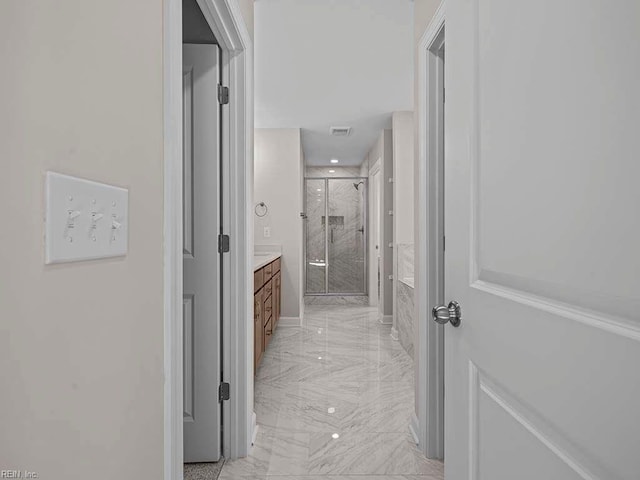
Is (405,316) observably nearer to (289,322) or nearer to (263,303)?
(263,303)

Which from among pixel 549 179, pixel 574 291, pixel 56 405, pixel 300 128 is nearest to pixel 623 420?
pixel 574 291

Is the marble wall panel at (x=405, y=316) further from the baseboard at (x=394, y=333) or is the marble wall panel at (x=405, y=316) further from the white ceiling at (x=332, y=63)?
the white ceiling at (x=332, y=63)

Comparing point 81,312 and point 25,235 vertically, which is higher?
point 25,235

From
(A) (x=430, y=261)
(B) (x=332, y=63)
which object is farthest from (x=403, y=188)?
(A) (x=430, y=261)

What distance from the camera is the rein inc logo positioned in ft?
1.56

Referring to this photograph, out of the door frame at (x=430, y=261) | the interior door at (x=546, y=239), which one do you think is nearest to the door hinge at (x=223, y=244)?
the door frame at (x=430, y=261)

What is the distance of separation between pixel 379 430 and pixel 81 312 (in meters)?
2.10

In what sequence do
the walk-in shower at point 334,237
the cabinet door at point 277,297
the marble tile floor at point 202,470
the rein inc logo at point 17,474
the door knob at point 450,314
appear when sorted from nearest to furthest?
the rein inc logo at point 17,474
the door knob at point 450,314
the marble tile floor at point 202,470
the cabinet door at point 277,297
the walk-in shower at point 334,237

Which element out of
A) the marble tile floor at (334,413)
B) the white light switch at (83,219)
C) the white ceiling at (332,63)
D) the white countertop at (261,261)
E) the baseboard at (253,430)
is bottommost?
the marble tile floor at (334,413)

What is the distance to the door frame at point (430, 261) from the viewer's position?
2.07 meters

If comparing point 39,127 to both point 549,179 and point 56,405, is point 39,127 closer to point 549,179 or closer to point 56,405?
point 56,405

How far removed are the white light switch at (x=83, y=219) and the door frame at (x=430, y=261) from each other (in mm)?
1631

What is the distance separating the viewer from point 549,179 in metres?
0.71

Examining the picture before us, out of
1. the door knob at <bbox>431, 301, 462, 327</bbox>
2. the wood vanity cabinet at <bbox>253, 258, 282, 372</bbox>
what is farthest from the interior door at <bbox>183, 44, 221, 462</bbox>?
the door knob at <bbox>431, 301, 462, 327</bbox>
